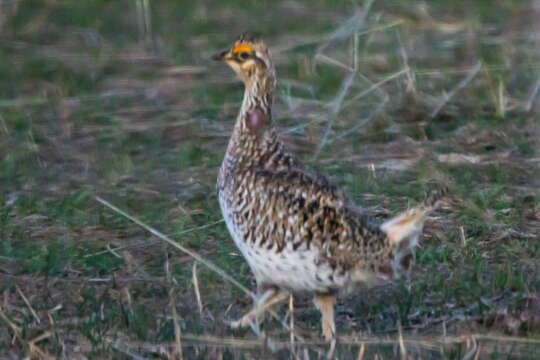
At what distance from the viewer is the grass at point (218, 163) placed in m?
4.94

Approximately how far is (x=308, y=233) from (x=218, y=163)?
2.93 metres

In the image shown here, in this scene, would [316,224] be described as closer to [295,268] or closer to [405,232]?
[295,268]

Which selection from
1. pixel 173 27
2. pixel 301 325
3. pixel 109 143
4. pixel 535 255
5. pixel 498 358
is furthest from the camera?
pixel 173 27

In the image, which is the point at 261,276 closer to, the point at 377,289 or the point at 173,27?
the point at 377,289

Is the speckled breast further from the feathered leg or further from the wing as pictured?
the feathered leg

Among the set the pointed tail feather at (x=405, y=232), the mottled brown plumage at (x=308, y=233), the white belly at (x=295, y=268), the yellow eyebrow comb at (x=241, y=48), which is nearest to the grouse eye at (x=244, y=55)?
the yellow eyebrow comb at (x=241, y=48)

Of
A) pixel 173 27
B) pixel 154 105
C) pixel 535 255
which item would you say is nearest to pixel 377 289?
pixel 535 255

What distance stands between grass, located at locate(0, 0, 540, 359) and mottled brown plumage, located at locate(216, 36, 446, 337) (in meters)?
0.29

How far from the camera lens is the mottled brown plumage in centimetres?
448

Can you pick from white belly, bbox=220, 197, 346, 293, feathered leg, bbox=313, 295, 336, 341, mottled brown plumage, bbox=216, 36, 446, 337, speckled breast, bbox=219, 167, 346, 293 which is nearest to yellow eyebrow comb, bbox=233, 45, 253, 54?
→ mottled brown plumage, bbox=216, 36, 446, 337

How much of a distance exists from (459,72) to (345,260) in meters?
4.66

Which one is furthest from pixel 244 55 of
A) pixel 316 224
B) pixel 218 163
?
pixel 218 163

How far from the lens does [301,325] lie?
5105mm

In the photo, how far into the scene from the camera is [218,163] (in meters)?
7.35
